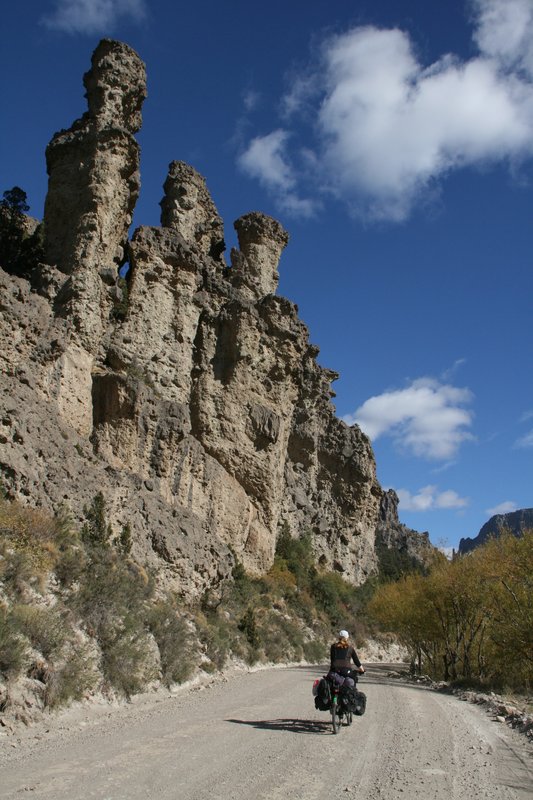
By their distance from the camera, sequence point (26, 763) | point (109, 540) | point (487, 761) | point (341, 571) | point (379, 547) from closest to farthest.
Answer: point (26, 763) < point (487, 761) < point (109, 540) < point (341, 571) < point (379, 547)

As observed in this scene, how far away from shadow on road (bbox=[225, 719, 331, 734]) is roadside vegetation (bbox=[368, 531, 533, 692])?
425 inches

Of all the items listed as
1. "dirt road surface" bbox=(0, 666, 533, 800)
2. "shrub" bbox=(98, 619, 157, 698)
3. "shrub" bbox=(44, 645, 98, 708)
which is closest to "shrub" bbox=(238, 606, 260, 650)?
"shrub" bbox=(98, 619, 157, 698)

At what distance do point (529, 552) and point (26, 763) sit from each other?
54.2 feet

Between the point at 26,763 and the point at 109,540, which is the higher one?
the point at 109,540

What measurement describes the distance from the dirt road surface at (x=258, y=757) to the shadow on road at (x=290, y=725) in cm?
2

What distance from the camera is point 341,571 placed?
55156 mm

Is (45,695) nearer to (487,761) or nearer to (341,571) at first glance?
(487,761)

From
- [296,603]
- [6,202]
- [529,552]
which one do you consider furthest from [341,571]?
[6,202]

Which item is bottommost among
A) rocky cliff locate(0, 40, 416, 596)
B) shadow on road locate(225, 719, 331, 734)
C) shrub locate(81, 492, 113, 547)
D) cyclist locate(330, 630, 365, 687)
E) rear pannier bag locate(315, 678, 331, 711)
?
shadow on road locate(225, 719, 331, 734)

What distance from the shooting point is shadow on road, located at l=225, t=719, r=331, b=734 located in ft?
31.7

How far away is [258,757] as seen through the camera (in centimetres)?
752

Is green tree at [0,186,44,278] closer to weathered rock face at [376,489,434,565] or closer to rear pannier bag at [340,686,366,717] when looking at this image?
rear pannier bag at [340,686,366,717]

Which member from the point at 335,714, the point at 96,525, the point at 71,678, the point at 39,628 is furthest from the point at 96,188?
the point at 335,714

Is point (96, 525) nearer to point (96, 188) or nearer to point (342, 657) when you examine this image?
point (342, 657)
